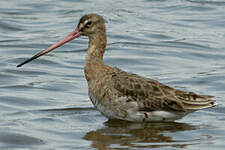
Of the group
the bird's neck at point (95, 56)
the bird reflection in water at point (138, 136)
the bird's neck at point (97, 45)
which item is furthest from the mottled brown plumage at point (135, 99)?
the bird's neck at point (97, 45)

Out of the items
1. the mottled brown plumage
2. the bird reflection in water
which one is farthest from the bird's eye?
the bird reflection in water

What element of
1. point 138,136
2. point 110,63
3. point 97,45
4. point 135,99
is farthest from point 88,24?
point 110,63

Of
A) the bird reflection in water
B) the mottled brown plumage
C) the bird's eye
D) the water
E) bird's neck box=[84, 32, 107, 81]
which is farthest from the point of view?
the bird's eye

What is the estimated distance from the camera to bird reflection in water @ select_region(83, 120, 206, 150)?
1040 centimetres

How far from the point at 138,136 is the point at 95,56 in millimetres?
1706

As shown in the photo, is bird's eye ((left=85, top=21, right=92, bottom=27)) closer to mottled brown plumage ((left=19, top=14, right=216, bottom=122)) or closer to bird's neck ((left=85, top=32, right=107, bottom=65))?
bird's neck ((left=85, top=32, right=107, bottom=65))

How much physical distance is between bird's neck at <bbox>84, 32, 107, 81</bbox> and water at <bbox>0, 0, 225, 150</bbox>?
2.77 ft

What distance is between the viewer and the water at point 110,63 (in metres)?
10.8

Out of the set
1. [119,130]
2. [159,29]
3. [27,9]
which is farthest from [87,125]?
[27,9]

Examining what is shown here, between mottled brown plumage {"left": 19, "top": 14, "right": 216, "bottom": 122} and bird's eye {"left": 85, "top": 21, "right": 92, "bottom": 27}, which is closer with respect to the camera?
mottled brown plumage {"left": 19, "top": 14, "right": 216, "bottom": 122}

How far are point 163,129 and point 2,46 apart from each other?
747 cm

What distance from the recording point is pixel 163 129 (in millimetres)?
11406

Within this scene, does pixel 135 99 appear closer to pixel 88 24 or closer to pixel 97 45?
pixel 97 45

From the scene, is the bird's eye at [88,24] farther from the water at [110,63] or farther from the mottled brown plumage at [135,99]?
the water at [110,63]
